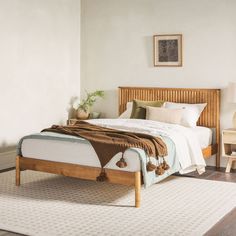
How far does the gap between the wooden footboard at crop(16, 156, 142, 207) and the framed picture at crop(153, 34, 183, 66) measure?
2668mm

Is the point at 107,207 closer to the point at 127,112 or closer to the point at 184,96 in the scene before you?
the point at 127,112

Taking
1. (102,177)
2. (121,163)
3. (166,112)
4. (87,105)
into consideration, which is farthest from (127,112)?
(121,163)

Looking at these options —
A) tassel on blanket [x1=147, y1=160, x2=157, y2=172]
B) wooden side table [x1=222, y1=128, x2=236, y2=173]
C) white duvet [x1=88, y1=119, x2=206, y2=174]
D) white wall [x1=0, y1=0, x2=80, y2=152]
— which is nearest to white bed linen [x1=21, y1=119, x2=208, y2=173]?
white duvet [x1=88, y1=119, x2=206, y2=174]

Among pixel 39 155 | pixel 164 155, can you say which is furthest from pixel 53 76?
pixel 164 155

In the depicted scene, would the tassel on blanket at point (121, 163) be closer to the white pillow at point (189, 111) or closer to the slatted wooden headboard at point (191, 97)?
the white pillow at point (189, 111)

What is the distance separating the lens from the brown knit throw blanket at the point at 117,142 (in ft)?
14.9

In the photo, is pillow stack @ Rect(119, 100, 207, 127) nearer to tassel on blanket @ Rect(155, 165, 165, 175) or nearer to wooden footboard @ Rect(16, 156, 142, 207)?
tassel on blanket @ Rect(155, 165, 165, 175)

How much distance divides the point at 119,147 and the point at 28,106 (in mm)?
2623

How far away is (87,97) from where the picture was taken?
305 inches

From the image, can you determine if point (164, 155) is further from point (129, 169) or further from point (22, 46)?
point (22, 46)

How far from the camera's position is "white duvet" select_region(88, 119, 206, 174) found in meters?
5.26

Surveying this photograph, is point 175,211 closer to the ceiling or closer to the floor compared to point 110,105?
closer to the floor

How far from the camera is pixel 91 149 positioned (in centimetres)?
471

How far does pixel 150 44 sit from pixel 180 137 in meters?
2.11
